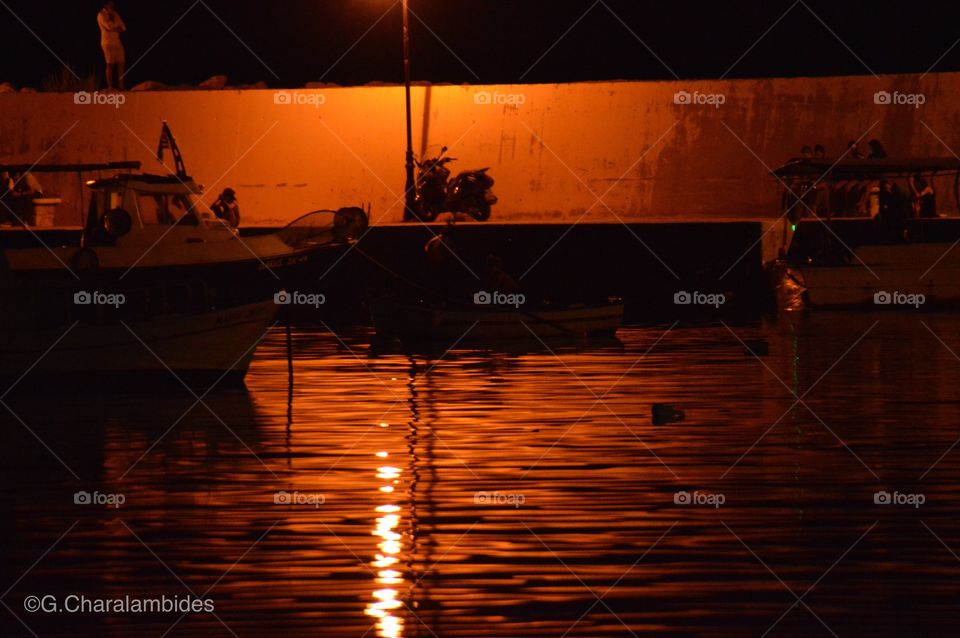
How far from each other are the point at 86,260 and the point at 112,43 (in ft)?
35.3

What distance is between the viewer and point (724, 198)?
36875 mm

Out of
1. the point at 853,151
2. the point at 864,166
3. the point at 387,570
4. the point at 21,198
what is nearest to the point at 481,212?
the point at 853,151

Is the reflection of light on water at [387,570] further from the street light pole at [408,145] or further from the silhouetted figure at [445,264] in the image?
the street light pole at [408,145]

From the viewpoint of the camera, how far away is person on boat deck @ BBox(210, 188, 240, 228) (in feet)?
116

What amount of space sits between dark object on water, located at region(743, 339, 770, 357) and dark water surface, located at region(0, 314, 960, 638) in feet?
7.79

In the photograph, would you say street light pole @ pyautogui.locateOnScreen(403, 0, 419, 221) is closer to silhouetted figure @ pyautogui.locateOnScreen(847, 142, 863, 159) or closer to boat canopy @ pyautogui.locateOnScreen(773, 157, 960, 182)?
boat canopy @ pyautogui.locateOnScreen(773, 157, 960, 182)

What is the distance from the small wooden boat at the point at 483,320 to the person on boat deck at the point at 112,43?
43.5 ft

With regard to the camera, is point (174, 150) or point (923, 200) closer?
point (174, 150)

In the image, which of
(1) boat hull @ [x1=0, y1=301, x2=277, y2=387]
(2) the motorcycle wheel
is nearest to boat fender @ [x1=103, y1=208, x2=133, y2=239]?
(2) the motorcycle wheel

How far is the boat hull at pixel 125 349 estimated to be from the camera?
2202cm

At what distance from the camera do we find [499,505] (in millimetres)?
13633

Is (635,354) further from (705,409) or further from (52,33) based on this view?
(52,33)

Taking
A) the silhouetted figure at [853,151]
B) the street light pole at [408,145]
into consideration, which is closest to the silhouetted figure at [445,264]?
the street light pole at [408,145]

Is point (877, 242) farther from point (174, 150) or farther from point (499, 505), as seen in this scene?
point (499, 505)
